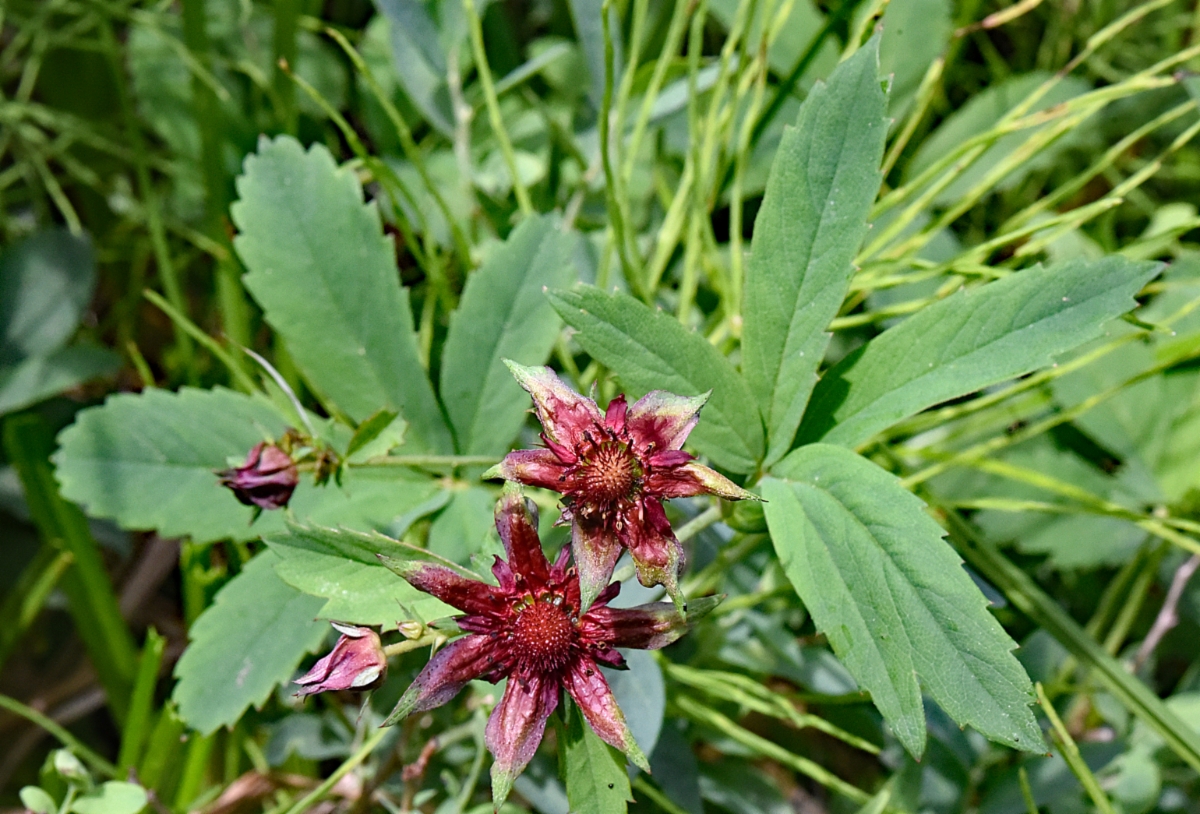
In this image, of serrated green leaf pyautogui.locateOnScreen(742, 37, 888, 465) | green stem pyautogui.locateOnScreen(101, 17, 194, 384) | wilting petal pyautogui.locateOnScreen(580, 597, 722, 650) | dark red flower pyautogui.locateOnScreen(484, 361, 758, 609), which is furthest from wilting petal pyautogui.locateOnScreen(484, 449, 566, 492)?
green stem pyautogui.locateOnScreen(101, 17, 194, 384)

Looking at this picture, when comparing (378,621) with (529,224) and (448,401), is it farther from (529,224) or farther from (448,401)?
(529,224)

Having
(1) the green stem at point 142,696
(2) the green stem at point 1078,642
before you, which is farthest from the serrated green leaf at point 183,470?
(2) the green stem at point 1078,642

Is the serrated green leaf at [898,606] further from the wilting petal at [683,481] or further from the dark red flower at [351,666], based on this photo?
the dark red flower at [351,666]

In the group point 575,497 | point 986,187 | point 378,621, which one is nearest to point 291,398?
point 378,621

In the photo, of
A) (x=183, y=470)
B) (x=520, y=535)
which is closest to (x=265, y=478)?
(x=183, y=470)

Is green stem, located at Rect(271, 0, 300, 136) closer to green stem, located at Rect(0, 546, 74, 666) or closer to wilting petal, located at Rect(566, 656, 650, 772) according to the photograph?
green stem, located at Rect(0, 546, 74, 666)
